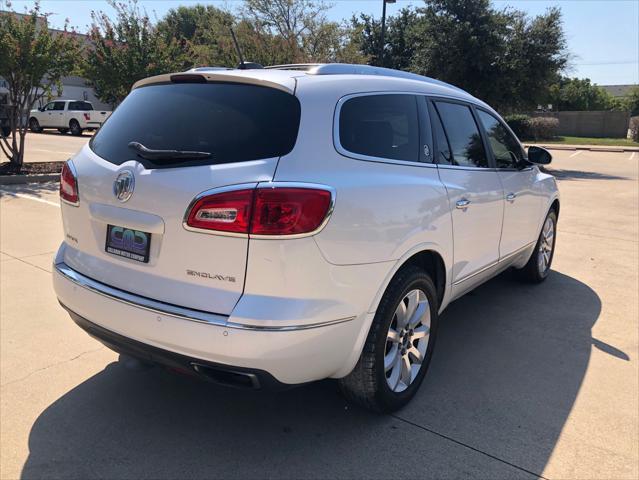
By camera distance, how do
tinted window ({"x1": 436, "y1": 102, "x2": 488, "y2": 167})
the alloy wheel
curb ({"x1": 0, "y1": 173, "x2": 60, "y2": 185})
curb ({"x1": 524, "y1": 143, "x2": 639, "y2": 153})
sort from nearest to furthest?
1. the alloy wheel
2. tinted window ({"x1": 436, "y1": 102, "x2": 488, "y2": 167})
3. curb ({"x1": 0, "y1": 173, "x2": 60, "y2": 185})
4. curb ({"x1": 524, "y1": 143, "x2": 639, "y2": 153})

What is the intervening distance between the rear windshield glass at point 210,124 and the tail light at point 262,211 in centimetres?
21

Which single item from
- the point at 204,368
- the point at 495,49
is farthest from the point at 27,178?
the point at 495,49

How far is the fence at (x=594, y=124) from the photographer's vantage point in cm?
4228

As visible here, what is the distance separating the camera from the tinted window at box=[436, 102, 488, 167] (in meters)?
3.57

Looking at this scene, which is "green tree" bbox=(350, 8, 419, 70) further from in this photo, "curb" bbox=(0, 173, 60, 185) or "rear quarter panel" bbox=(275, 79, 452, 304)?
"rear quarter panel" bbox=(275, 79, 452, 304)

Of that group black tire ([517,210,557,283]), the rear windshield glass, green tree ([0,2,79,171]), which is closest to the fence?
green tree ([0,2,79,171])

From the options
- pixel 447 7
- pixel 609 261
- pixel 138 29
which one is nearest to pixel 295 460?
pixel 609 261

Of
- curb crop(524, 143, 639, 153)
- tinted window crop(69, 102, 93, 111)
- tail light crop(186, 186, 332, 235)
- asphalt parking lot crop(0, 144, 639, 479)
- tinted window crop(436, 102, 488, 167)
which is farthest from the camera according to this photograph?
curb crop(524, 143, 639, 153)

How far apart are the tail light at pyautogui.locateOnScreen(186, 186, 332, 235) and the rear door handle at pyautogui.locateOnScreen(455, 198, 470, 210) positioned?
1.35 meters

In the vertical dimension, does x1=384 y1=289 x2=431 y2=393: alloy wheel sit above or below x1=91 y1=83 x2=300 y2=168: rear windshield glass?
below

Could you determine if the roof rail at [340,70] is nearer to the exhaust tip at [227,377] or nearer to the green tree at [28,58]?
the exhaust tip at [227,377]

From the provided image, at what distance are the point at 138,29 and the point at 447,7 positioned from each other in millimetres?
10510

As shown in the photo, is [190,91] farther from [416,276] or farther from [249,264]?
[416,276]

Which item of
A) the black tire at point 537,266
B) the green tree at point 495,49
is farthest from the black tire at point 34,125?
the black tire at point 537,266
